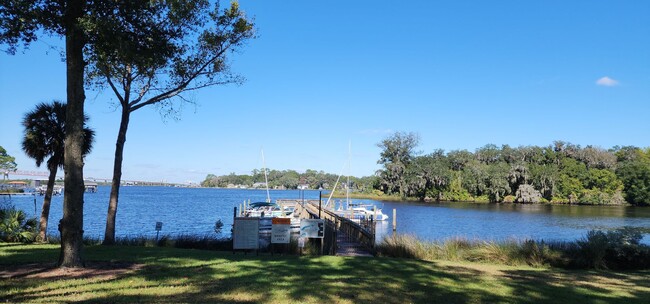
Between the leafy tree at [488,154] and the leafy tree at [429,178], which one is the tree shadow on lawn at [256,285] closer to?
the leafy tree at [429,178]

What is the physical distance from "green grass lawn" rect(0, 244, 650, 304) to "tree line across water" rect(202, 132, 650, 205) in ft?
289

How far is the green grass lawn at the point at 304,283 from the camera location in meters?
6.97

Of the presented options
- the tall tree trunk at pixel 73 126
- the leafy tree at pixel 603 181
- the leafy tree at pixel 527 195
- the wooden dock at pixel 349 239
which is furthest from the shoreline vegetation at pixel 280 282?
the leafy tree at pixel 603 181

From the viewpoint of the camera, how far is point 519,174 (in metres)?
94.7

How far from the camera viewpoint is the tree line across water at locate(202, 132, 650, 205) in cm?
9107

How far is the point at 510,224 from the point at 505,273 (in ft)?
124

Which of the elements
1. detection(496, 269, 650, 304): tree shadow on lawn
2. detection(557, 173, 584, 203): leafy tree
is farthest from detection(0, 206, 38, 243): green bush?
detection(557, 173, 584, 203): leafy tree

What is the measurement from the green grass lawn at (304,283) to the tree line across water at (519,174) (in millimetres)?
87936

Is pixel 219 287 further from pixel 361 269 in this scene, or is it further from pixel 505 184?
pixel 505 184

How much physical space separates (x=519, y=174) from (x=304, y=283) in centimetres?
9619

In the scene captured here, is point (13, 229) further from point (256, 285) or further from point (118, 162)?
point (256, 285)

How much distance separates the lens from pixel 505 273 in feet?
34.8

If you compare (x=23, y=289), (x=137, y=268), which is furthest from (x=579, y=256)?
(x=23, y=289)

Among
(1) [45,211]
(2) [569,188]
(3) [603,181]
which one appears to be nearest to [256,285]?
(1) [45,211]
